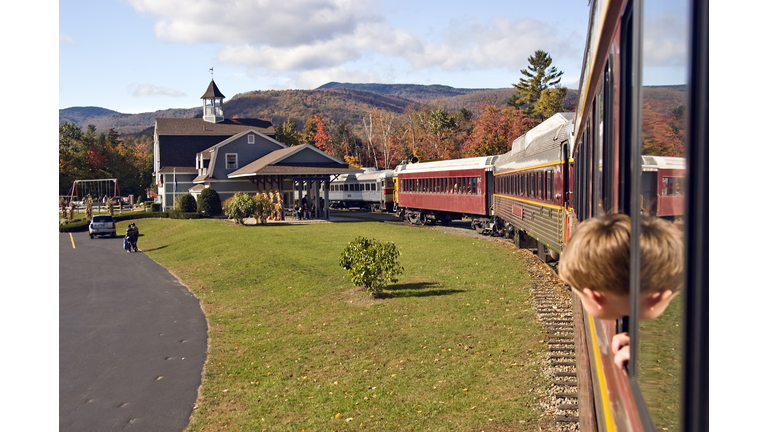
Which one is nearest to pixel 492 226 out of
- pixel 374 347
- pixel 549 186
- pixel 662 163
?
pixel 549 186

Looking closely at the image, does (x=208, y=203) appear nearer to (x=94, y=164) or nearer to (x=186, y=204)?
(x=186, y=204)

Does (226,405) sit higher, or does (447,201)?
(447,201)

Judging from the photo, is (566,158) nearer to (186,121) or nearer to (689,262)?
(689,262)

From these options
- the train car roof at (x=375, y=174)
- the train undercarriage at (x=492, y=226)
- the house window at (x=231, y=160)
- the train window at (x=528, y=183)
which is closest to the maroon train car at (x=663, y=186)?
the train undercarriage at (x=492, y=226)

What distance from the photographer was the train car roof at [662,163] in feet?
4.18

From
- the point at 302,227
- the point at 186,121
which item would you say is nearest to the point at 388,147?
the point at 186,121

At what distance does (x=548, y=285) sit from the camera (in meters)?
14.1

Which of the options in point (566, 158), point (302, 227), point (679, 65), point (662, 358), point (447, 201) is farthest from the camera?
point (302, 227)

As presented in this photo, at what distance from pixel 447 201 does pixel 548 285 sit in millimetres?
15689

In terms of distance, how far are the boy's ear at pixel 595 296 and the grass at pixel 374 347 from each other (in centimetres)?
537

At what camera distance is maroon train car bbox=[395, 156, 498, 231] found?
84.7 feet

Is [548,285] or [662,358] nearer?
[662,358]

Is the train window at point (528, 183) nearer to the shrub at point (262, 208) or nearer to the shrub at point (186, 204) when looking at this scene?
the shrub at point (262, 208)

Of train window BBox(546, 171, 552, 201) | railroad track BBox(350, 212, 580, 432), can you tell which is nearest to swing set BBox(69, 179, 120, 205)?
railroad track BBox(350, 212, 580, 432)
